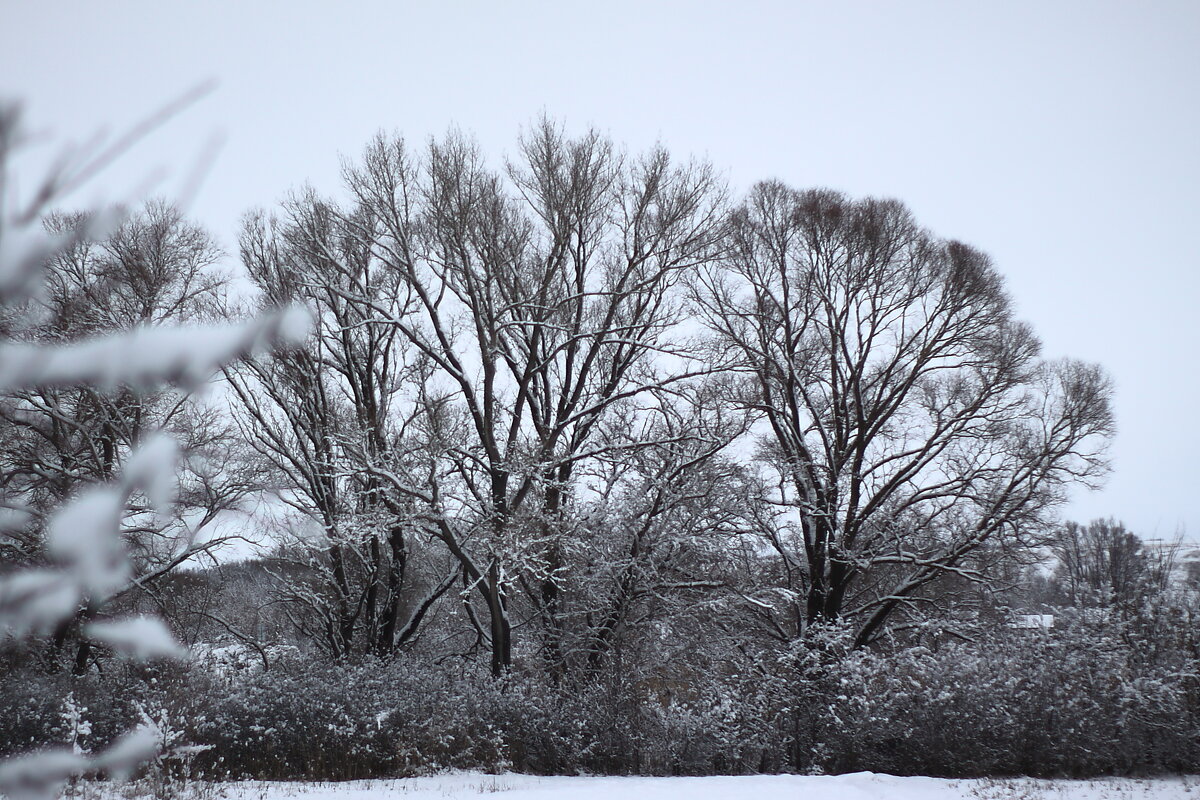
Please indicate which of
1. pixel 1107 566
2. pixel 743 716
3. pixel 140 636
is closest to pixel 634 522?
pixel 743 716

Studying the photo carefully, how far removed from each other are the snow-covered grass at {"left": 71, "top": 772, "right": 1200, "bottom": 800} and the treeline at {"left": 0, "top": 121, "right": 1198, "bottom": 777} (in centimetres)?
86

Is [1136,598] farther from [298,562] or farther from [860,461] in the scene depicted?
[298,562]

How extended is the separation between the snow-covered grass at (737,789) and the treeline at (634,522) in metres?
0.86

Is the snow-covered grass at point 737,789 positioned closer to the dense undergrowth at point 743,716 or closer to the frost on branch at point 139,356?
the dense undergrowth at point 743,716

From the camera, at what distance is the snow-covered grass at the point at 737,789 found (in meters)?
8.73

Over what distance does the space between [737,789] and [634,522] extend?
6.32m

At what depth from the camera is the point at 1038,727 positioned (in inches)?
420

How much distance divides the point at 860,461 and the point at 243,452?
45.2ft

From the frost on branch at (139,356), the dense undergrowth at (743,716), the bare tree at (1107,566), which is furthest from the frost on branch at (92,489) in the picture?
the bare tree at (1107,566)

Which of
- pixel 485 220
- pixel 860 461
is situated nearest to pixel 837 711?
pixel 860 461

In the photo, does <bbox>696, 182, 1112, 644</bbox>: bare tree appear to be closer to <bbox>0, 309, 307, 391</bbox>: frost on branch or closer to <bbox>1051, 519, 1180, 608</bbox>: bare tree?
<bbox>1051, 519, 1180, 608</bbox>: bare tree

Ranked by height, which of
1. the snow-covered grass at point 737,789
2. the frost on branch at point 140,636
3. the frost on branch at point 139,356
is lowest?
the snow-covered grass at point 737,789

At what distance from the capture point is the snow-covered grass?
8727mm

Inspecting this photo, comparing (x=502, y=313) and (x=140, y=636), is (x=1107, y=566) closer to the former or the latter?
(x=502, y=313)
